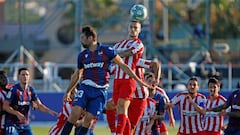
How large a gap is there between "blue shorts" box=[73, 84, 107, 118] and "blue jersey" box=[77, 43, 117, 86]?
0.15m

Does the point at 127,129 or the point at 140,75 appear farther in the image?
the point at 140,75

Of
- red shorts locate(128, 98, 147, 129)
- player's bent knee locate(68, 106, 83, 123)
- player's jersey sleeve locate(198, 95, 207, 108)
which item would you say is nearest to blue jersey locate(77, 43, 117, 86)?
player's bent knee locate(68, 106, 83, 123)

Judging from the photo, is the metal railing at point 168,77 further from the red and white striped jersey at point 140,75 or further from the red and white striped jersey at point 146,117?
the red and white striped jersey at point 140,75

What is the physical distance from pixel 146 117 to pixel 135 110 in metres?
Answer: 1.75

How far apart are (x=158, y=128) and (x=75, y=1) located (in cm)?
1764

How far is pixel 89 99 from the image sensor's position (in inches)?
659

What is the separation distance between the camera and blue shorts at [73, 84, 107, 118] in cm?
1667

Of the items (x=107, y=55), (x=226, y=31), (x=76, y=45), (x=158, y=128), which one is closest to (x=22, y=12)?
(x=76, y=45)

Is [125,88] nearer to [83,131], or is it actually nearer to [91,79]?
[91,79]

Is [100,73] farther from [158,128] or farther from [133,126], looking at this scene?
[158,128]

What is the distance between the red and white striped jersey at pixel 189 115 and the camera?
772 inches

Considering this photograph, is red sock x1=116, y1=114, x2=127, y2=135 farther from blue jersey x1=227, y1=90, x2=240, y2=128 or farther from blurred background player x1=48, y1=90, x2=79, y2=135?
blue jersey x1=227, y1=90, x2=240, y2=128

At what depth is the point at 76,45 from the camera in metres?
34.8

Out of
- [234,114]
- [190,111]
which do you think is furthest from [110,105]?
[234,114]
